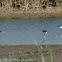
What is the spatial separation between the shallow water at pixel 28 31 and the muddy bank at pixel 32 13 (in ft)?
2.67

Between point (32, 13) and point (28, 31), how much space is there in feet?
13.7

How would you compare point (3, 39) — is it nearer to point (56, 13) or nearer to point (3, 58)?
point (3, 58)

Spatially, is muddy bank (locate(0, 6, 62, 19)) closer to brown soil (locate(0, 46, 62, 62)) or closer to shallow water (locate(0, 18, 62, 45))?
shallow water (locate(0, 18, 62, 45))

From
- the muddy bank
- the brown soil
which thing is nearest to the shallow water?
the muddy bank

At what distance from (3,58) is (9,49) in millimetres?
1440

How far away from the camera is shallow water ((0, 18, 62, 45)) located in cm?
1235

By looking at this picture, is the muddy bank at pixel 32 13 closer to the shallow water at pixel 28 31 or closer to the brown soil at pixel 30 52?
the shallow water at pixel 28 31

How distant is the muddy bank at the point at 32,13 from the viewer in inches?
704

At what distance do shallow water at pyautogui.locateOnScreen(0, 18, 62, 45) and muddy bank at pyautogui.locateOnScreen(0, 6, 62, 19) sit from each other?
815 mm

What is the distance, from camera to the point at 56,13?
18.2m

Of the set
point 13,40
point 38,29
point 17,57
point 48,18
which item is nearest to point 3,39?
point 13,40

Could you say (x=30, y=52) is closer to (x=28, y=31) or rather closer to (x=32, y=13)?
(x=28, y=31)

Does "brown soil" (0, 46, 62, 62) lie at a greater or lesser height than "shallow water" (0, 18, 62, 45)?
greater

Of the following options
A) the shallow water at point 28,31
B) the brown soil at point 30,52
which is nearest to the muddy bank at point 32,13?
the shallow water at point 28,31
